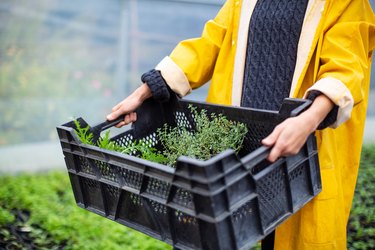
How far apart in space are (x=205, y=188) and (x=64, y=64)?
353cm

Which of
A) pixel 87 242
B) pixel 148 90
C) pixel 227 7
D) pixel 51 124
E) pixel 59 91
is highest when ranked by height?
pixel 227 7

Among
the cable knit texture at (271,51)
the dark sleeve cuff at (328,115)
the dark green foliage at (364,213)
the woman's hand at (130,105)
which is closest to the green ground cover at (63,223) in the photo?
the dark green foliage at (364,213)

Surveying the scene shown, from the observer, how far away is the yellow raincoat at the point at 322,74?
4.85 ft

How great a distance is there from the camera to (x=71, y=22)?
421cm

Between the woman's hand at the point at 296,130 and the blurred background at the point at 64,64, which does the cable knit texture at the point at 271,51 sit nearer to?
the woman's hand at the point at 296,130

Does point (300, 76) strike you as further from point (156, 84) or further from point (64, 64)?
point (64, 64)

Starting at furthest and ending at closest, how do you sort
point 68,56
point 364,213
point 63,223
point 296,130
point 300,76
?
point 68,56 → point 364,213 → point 63,223 → point 300,76 → point 296,130

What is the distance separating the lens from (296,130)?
1341 millimetres

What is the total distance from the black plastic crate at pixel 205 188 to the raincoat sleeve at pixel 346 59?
10 cm

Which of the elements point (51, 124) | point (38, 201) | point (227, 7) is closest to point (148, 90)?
point (227, 7)

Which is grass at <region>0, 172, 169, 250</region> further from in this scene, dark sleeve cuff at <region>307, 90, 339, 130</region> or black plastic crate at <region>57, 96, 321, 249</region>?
dark sleeve cuff at <region>307, 90, 339, 130</region>

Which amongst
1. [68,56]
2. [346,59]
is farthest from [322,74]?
[68,56]

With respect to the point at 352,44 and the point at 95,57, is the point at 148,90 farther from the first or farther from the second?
the point at 95,57

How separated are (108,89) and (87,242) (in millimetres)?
1921
